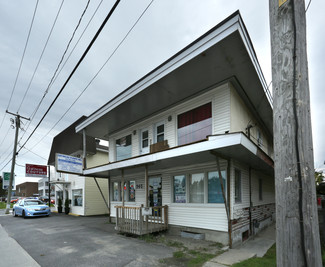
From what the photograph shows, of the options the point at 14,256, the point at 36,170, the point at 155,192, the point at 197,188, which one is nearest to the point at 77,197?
the point at 36,170

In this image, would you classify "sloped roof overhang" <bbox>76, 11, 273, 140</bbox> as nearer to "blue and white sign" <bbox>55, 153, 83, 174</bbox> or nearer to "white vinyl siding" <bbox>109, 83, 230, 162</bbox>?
"white vinyl siding" <bbox>109, 83, 230, 162</bbox>

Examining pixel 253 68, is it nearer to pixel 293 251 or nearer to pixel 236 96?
pixel 236 96

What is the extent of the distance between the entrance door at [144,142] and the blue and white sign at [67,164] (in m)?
3.56

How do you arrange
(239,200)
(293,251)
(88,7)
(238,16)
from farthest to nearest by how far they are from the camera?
(239,200), (88,7), (238,16), (293,251)

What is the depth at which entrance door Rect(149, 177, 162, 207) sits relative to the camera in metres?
10.8

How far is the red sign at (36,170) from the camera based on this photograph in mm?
26258

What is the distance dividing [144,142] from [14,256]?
703 cm

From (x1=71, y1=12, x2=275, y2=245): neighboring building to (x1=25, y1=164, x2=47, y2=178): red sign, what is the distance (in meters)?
18.5

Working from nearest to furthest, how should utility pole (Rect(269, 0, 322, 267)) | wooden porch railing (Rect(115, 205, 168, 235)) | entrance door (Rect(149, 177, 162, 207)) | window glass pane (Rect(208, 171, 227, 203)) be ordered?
utility pole (Rect(269, 0, 322, 267))
window glass pane (Rect(208, 171, 227, 203))
wooden porch railing (Rect(115, 205, 168, 235))
entrance door (Rect(149, 177, 162, 207))

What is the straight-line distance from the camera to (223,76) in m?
8.02

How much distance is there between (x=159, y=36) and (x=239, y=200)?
660 centimetres

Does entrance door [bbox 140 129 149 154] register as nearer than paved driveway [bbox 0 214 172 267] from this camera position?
No

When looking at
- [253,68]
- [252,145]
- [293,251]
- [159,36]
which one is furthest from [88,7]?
[293,251]

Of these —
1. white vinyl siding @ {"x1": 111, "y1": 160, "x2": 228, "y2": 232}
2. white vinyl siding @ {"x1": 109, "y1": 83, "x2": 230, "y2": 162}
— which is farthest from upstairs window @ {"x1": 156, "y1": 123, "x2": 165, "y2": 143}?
white vinyl siding @ {"x1": 111, "y1": 160, "x2": 228, "y2": 232}
